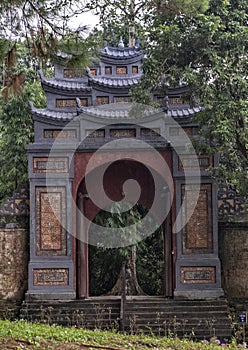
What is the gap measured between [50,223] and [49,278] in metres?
1.02

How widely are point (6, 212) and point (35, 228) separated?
68cm

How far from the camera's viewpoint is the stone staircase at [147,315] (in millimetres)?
11000

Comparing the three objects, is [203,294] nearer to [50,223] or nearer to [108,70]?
[50,223]

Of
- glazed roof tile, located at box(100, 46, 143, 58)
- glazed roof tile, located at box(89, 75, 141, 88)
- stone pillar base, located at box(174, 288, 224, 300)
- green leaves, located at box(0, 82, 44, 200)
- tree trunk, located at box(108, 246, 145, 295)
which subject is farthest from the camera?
tree trunk, located at box(108, 246, 145, 295)

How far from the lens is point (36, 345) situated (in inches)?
263

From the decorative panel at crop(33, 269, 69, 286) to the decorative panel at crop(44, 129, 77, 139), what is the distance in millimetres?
2527

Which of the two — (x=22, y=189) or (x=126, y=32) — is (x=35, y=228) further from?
(x=126, y=32)

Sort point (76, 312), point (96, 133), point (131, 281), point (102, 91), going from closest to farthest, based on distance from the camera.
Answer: point (76, 312) < point (96, 133) < point (102, 91) < point (131, 281)

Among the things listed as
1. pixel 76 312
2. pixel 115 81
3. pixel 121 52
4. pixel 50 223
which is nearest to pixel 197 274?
A: pixel 76 312

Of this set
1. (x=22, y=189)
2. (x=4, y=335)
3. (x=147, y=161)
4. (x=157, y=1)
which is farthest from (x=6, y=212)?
(x=157, y=1)

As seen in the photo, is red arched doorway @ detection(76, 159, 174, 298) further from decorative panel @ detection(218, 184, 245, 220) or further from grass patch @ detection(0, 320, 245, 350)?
grass patch @ detection(0, 320, 245, 350)

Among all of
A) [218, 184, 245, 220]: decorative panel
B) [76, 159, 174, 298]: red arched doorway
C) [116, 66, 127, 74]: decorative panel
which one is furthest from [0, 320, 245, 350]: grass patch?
[116, 66, 127, 74]: decorative panel

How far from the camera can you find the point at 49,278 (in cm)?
1187

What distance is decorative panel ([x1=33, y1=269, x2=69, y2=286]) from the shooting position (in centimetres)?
1186
